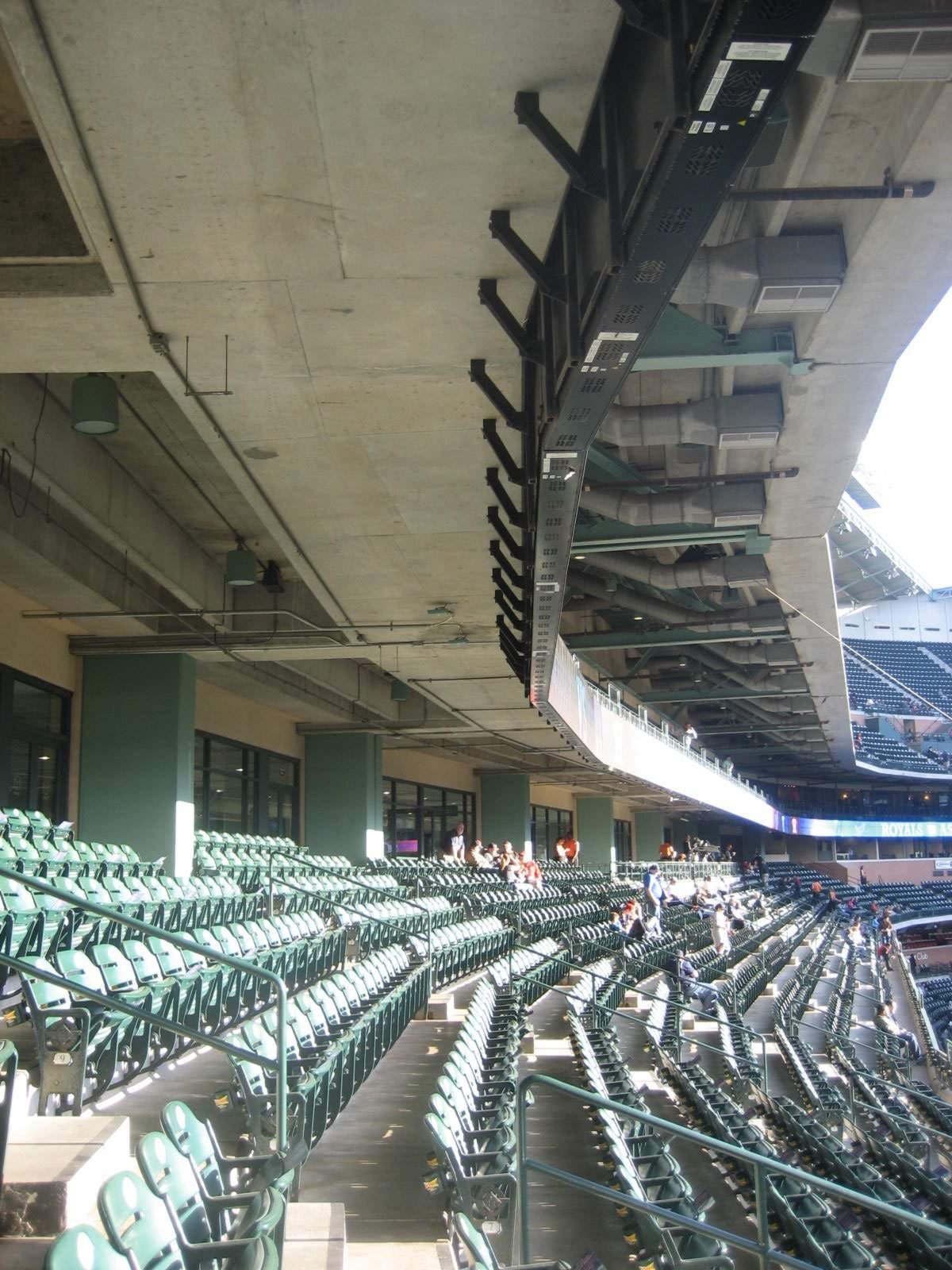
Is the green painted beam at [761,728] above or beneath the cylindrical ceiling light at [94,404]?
above

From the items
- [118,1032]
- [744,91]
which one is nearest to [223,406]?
[118,1032]

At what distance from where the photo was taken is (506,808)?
33.8m

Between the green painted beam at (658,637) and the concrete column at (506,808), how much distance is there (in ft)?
41.2

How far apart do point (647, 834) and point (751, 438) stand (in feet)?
149

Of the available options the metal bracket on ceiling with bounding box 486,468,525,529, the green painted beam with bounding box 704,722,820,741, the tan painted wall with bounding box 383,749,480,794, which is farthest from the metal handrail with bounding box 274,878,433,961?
the green painted beam with bounding box 704,722,820,741

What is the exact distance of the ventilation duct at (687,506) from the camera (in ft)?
36.4

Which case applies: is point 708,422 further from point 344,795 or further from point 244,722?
point 344,795

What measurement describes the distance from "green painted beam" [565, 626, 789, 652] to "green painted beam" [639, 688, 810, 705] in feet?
22.9

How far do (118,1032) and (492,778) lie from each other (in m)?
28.5

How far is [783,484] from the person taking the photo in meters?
10.4

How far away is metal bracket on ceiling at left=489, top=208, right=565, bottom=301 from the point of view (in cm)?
490

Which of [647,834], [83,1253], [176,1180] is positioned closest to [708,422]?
[176,1180]

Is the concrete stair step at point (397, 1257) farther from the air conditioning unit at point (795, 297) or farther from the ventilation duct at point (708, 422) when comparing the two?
the ventilation duct at point (708, 422)

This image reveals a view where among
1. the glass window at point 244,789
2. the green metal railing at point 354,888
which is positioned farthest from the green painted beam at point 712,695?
the green metal railing at point 354,888
